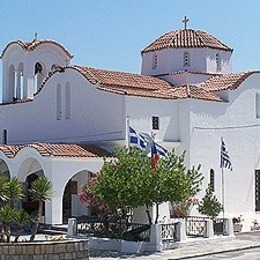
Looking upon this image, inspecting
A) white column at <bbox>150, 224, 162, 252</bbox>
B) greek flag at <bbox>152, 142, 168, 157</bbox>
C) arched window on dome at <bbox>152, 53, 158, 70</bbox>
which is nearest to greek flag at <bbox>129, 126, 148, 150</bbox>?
greek flag at <bbox>152, 142, 168, 157</bbox>

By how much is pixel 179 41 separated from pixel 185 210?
1146 centimetres

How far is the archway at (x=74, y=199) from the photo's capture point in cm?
3083

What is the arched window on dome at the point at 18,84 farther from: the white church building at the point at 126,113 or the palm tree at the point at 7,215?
the palm tree at the point at 7,215

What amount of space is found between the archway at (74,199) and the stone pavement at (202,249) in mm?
7979

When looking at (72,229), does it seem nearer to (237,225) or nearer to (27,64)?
(237,225)

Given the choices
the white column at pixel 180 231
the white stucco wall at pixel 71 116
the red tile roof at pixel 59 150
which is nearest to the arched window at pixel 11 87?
the white stucco wall at pixel 71 116

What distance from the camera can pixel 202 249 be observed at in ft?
74.3

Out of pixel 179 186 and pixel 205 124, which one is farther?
pixel 205 124

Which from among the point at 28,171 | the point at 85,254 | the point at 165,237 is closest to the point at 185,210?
the point at 165,237

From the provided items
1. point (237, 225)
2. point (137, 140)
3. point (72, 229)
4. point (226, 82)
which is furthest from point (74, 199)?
point (226, 82)

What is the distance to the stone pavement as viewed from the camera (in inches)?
834

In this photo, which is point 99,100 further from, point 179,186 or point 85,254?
point 85,254

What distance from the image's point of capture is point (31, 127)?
35000 millimetres

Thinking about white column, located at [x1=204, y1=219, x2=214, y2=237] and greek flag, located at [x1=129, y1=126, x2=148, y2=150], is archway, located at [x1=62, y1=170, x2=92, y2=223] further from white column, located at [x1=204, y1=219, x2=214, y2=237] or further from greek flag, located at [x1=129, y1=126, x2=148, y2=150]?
white column, located at [x1=204, y1=219, x2=214, y2=237]
